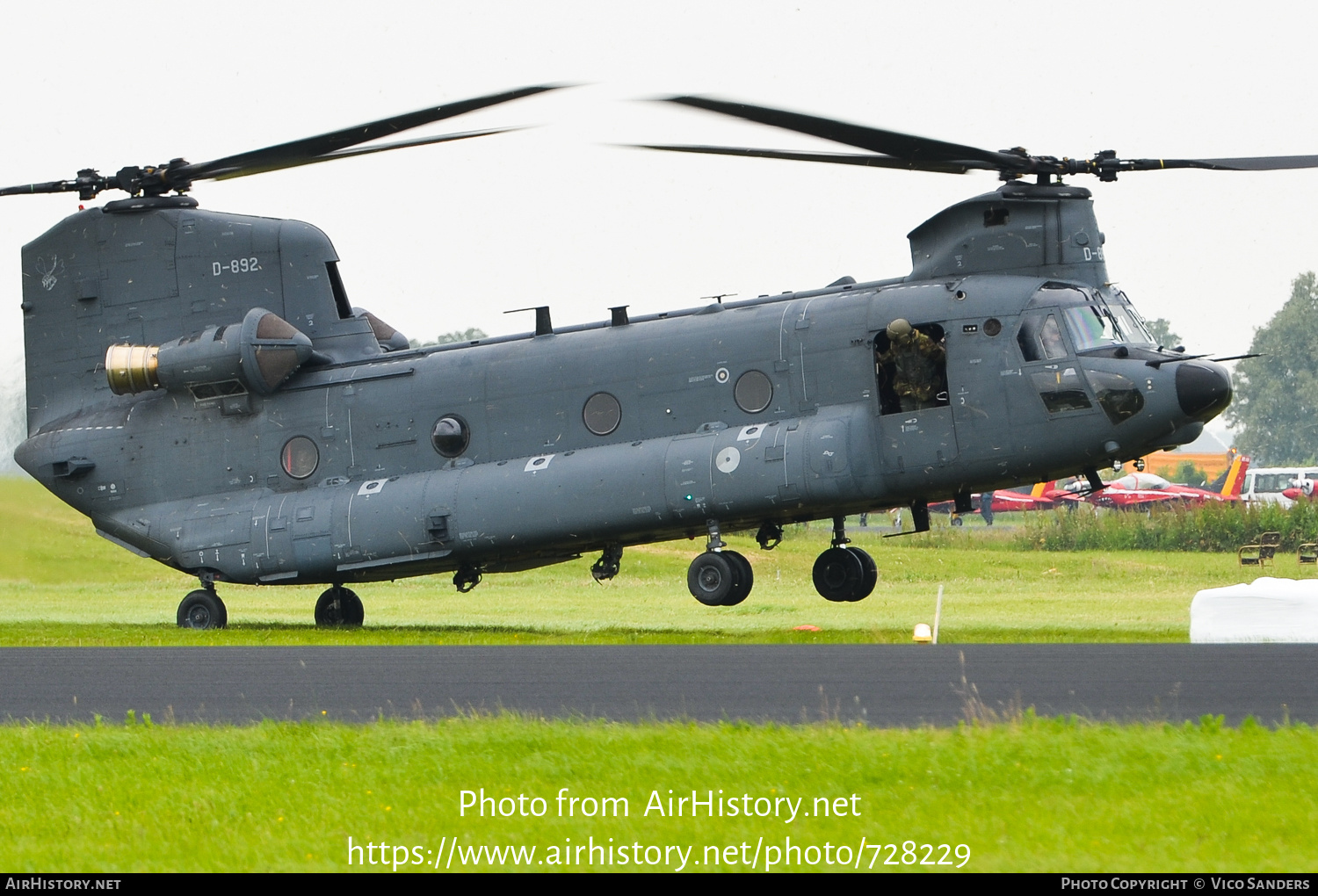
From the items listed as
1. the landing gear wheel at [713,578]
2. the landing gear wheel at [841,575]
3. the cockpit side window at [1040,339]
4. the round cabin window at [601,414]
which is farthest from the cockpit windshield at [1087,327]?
the round cabin window at [601,414]

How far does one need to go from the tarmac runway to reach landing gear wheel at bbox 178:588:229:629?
764 cm

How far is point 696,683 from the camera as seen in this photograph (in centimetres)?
1542

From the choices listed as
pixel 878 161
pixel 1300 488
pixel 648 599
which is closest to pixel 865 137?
pixel 878 161

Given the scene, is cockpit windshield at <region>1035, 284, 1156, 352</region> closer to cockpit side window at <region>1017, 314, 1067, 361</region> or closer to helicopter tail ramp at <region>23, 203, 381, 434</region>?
cockpit side window at <region>1017, 314, 1067, 361</region>

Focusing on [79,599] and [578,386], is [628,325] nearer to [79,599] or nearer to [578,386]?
[578,386]

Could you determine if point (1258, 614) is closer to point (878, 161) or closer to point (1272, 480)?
point (878, 161)

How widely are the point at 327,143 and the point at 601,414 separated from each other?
564 centimetres

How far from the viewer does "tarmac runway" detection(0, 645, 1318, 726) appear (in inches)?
525

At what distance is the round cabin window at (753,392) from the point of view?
2378cm

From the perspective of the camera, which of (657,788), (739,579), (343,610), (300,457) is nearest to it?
(657,788)

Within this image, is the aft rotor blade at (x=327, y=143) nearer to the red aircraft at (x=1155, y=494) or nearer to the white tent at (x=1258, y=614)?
the white tent at (x=1258, y=614)

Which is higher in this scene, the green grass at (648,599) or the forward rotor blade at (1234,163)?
the forward rotor blade at (1234,163)

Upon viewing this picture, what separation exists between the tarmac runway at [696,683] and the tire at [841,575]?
5793 mm

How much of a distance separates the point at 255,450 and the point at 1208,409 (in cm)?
1505
